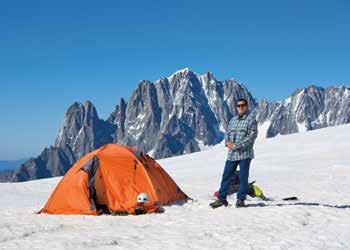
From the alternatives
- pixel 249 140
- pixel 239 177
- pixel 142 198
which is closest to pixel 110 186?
pixel 142 198

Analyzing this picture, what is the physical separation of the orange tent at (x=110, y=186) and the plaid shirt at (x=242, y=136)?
8.20 ft

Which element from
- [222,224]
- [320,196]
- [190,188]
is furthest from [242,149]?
[190,188]

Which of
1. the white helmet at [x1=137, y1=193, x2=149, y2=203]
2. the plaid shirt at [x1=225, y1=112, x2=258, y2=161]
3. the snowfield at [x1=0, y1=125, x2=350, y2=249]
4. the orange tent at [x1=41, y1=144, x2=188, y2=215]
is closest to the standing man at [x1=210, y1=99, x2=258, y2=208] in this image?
the plaid shirt at [x1=225, y1=112, x2=258, y2=161]

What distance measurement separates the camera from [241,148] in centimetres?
1301

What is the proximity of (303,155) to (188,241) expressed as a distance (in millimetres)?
28605

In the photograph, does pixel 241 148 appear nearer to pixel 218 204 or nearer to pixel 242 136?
pixel 242 136

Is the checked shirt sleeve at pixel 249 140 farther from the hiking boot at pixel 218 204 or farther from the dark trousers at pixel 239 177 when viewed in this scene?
the hiking boot at pixel 218 204

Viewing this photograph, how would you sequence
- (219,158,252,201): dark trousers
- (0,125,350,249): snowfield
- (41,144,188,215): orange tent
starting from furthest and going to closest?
(41,144,188,215): orange tent, (219,158,252,201): dark trousers, (0,125,350,249): snowfield

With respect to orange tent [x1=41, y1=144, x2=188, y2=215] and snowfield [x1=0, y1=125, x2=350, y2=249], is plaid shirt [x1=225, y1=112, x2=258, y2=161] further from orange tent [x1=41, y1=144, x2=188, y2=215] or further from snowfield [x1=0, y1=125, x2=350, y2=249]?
orange tent [x1=41, y1=144, x2=188, y2=215]

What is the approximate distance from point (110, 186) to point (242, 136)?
382 cm

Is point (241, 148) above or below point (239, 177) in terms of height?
above

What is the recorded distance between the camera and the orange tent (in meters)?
13.2

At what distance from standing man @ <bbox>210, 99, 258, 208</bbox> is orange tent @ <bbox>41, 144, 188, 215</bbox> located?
191cm

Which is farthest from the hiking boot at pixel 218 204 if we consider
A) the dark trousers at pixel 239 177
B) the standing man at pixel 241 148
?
the dark trousers at pixel 239 177
